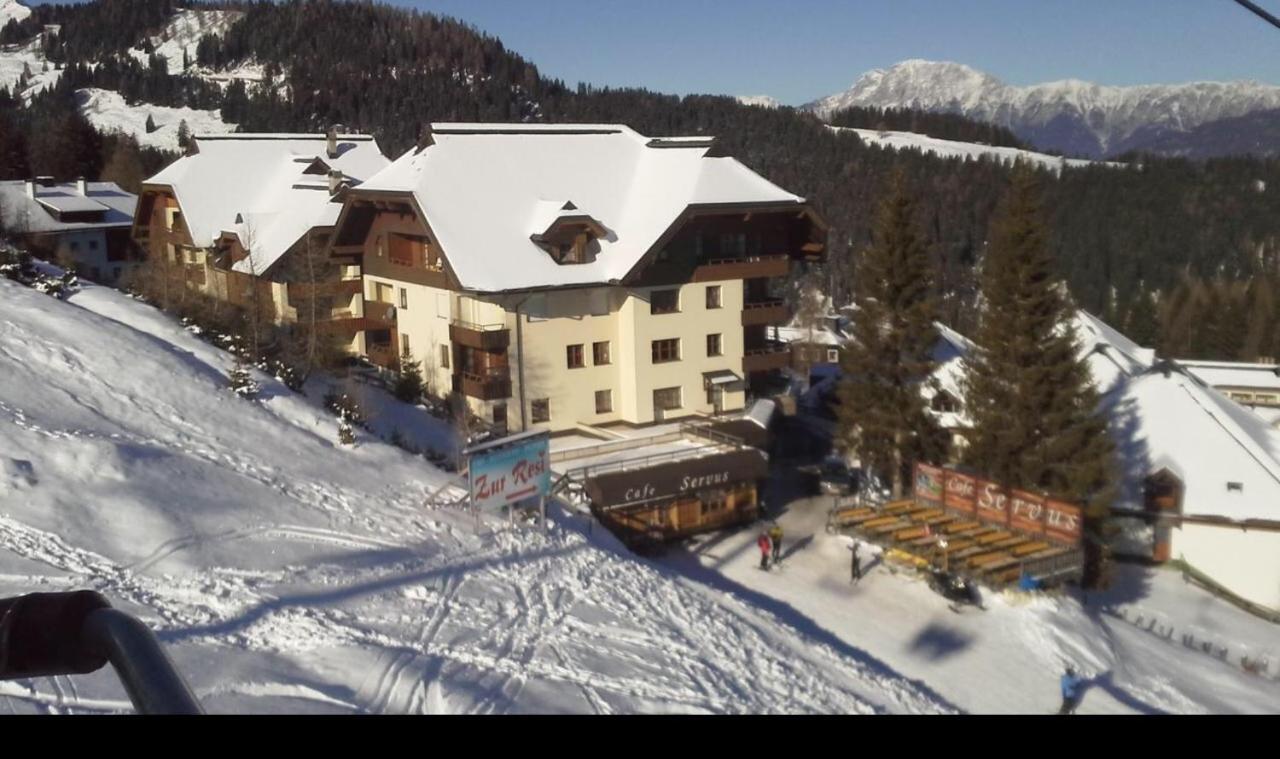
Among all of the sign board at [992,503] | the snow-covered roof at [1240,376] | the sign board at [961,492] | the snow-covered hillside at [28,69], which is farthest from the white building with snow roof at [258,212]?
the snow-covered hillside at [28,69]

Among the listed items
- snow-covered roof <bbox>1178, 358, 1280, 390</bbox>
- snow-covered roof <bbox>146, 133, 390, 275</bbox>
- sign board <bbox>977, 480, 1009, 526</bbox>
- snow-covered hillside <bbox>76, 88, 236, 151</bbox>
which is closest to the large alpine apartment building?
snow-covered roof <bbox>146, 133, 390, 275</bbox>

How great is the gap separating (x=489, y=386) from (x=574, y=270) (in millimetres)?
3677

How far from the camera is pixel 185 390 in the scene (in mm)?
20547

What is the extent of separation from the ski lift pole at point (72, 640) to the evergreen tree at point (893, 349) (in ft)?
88.1

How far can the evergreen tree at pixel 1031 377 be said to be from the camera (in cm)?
2658

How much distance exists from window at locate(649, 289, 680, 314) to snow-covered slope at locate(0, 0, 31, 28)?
162m

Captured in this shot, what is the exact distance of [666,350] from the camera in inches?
1179

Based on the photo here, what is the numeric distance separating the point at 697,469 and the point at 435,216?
9.61 meters

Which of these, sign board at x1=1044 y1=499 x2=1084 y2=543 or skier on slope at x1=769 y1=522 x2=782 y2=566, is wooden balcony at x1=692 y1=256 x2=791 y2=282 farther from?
sign board at x1=1044 y1=499 x2=1084 y2=543

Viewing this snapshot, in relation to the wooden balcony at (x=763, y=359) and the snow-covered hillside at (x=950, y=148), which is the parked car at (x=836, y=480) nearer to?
the wooden balcony at (x=763, y=359)

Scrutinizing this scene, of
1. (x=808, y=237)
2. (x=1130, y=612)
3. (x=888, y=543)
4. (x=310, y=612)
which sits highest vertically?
(x=808, y=237)
